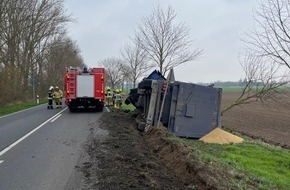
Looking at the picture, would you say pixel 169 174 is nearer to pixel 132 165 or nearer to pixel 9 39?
pixel 132 165

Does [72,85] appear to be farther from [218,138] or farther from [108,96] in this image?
[218,138]

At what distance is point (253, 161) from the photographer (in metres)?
9.37

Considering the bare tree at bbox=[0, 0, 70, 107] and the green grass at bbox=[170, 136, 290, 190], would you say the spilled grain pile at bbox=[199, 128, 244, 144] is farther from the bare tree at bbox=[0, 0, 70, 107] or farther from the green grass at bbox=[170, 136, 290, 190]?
the bare tree at bbox=[0, 0, 70, 107]

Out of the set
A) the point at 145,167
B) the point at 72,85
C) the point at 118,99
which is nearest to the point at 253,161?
the point at 145,167

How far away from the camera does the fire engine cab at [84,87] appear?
23.3 meters

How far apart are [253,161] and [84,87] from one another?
51.2 ft

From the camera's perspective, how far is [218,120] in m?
12.9

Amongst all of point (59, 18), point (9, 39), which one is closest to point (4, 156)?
point (9, 39)

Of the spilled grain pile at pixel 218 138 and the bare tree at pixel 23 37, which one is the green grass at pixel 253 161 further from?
the bare tree at pixel 23 37

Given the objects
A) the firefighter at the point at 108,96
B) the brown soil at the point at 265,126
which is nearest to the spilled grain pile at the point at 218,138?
the brown soil at the point at 265,126

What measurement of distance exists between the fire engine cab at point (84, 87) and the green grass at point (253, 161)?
12.8m

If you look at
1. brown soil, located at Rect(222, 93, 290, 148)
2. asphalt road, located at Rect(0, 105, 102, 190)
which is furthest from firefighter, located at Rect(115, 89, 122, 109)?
asphalt road, located at Rect(0, 105, 102, 190)

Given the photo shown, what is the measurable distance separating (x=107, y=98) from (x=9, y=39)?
46.6ft

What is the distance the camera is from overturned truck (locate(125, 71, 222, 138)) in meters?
12.5
